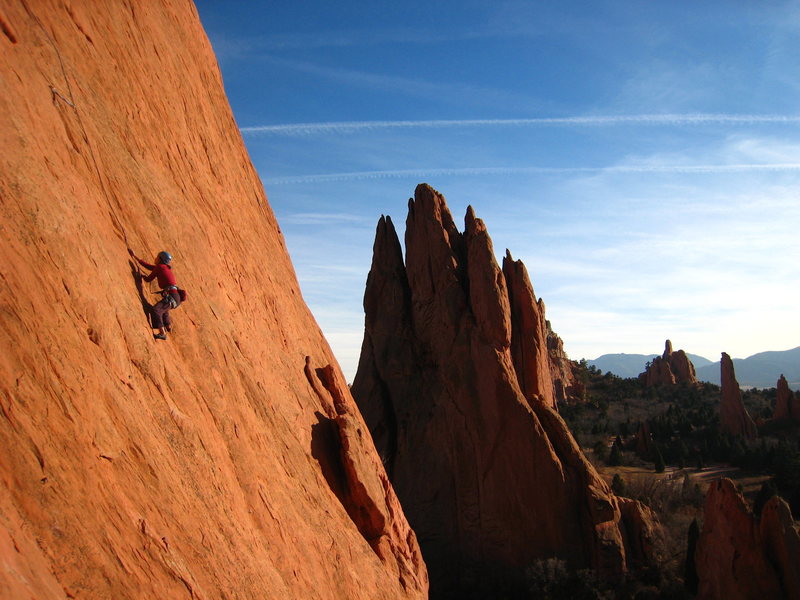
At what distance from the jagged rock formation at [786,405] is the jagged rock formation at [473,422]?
1654 inches

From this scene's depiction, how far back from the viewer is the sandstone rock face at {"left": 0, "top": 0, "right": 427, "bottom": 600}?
219 inches

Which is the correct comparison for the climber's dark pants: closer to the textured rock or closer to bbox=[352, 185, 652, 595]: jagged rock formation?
bbox=[352, 185, 652, 595]: jagged rock formation

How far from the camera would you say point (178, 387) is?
795cm

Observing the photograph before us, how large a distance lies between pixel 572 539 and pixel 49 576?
22.1m

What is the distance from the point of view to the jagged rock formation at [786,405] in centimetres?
5841

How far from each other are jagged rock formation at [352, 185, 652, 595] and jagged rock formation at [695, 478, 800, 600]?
329 centimetres

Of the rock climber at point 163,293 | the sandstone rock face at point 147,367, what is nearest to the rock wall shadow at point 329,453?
the sandstone rock face at point 147,367

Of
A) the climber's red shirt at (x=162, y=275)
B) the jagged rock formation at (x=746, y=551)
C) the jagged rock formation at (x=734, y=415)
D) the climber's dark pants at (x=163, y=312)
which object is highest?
the climber's red shirt at (x=162, y=275)

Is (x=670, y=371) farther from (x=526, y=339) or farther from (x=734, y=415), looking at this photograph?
(x=526, y=339)

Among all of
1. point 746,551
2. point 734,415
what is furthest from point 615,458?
point 746,551

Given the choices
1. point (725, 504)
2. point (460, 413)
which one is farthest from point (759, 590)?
point (460, 413)

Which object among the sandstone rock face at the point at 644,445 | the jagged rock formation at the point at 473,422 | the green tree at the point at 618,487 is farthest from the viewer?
the sandstone rock face at the point at 644,445

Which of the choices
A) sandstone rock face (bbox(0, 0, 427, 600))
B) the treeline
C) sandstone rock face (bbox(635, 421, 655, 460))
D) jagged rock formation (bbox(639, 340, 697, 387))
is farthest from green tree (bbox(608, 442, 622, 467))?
jagged rock formation (bbox(639, 340, 697, 387))

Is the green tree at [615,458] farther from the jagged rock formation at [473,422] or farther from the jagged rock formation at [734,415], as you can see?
the jagged rock formation at [473,422]
